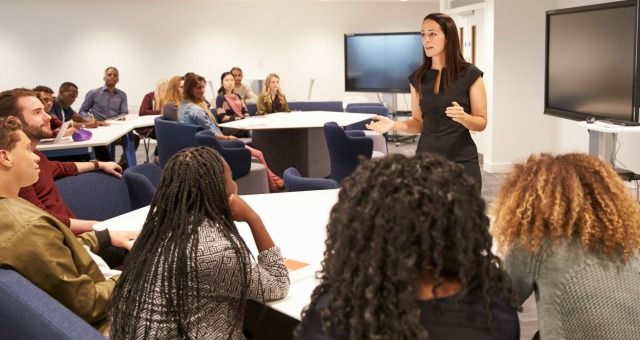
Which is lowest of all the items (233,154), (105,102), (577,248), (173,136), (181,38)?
(233,154)

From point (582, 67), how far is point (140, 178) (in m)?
4.43

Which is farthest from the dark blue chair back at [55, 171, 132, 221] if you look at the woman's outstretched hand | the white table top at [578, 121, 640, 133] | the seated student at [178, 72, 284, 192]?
the white table top at [578, 121, 640, 133]

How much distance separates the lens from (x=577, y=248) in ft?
5.07

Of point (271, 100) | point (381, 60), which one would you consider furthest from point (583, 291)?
point (381, 60)

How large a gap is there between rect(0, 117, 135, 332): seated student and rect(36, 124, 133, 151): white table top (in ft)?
11.1

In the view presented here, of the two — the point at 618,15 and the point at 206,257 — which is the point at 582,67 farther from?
the point at 206,257

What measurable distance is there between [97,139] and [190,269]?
4.54 metres

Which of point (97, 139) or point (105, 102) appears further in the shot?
point (105, 102)

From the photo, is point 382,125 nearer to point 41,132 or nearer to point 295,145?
point 41,132

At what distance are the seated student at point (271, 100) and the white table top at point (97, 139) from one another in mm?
1648

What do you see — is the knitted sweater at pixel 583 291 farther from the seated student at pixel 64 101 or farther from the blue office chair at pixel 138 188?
the seated student at pixel 64 101

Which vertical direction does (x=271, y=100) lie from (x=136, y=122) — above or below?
above

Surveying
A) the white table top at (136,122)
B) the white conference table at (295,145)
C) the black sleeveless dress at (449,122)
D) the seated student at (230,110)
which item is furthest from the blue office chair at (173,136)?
the black sleeveless dress at (449,122)

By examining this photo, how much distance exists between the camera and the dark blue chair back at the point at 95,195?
3191 mm
